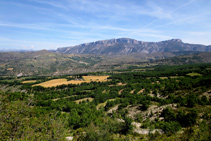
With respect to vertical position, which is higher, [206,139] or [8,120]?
[8,120]

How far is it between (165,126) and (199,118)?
12.4 meters

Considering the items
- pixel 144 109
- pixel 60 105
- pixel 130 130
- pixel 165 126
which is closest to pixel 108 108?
pixel 144 109

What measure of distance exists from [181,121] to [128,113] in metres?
29.7

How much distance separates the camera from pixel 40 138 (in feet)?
68.5

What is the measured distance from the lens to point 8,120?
1981 cm

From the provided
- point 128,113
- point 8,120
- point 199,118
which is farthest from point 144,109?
point 8,120

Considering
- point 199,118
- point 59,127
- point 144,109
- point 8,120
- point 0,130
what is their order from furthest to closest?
1. point 144,109
2. point 199,118
3. point 59,127
4. point 8,120
5. point 0,130

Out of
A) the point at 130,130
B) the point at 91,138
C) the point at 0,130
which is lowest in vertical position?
the point at 130,130

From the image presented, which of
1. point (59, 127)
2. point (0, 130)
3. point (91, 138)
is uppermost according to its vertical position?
point (0, 130)

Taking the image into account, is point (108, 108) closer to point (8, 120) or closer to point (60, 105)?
point (60, 105)

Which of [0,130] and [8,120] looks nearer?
[0,130]

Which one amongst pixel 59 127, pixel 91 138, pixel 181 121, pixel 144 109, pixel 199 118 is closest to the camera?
pixel 59 127

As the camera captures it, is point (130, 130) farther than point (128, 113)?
No

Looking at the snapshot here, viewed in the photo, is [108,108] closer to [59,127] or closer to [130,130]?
[130,130]
